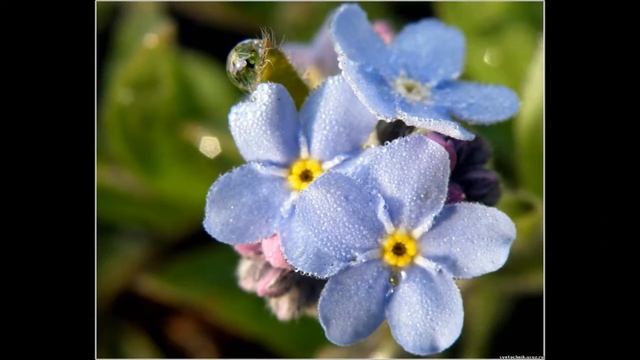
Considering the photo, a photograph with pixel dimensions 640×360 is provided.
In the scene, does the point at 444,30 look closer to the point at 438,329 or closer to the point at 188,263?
the point at 438,329

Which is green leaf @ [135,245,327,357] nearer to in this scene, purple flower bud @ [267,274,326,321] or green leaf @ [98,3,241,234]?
green leaf @ [98,3,241,234]

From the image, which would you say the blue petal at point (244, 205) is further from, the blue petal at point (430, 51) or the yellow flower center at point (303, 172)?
the blue petal at point (430, 51)

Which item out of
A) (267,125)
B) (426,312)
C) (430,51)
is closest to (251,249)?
(267,125)

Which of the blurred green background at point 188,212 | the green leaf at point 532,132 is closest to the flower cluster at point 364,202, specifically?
the green leaf at point 532,132

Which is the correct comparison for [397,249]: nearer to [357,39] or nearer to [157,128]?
[357,39]

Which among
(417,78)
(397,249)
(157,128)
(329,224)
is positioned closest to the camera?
(329,224)

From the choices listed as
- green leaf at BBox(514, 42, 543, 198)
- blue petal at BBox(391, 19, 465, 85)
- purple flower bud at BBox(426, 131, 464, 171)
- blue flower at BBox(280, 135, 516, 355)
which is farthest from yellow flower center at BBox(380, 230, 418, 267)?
green leaf at BBox(514, 42, 543, 198)
